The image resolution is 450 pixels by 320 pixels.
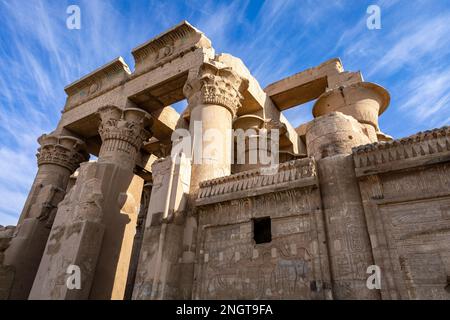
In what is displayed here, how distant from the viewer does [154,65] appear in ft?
35.8

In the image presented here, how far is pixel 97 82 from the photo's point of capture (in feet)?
41.8

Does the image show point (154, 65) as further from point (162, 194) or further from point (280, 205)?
point (280, 205)

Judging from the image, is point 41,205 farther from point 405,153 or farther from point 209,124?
point 405,153

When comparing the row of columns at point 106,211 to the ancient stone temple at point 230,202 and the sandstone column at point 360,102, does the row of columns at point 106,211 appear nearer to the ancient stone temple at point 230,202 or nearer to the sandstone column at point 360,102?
the ancient stone temple at point 230,202

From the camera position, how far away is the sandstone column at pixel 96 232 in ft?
23.1

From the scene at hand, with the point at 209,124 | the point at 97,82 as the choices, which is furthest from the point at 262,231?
the point at 97,82

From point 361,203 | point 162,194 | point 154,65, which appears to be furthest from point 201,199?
point 154,65

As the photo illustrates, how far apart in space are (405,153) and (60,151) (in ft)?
37.3

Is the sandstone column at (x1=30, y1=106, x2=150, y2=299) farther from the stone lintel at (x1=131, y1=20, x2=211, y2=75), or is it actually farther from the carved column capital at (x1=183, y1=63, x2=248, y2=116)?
the stone lintel at (x1=131, y1=20, x2=211, y2=75)

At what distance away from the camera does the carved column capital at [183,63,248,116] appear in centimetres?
808

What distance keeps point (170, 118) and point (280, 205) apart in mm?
8442

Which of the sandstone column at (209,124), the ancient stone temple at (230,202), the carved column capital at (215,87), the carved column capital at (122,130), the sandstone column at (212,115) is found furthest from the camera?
the carved column capital at (122,130)

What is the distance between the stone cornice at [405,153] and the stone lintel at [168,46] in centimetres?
690

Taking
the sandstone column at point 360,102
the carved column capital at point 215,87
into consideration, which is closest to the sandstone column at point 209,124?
the carved column capital at point 215,87
